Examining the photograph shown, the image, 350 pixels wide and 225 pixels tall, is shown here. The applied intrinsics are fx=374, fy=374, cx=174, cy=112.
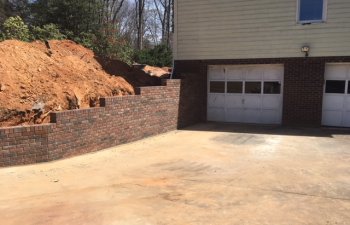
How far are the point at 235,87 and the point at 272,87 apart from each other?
156cm

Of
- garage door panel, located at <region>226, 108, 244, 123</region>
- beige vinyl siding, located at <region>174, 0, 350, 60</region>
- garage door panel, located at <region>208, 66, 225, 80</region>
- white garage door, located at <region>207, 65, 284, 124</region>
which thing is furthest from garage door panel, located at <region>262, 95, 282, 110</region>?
garage door panel, located at <region>208, 66, 225, 80</region>

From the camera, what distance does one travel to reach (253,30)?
48.1ft

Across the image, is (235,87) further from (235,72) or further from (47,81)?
(47,81)

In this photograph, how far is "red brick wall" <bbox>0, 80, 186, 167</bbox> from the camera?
8141 mm

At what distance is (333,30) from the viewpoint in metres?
13.4

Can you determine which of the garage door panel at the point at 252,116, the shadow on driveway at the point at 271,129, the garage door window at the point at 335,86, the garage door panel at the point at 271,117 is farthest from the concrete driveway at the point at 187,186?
the garage door panel at the point at 252,116

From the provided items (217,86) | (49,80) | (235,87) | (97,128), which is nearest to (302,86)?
(235,87)

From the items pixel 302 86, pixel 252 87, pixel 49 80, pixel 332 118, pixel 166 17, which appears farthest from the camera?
pixel 166 17

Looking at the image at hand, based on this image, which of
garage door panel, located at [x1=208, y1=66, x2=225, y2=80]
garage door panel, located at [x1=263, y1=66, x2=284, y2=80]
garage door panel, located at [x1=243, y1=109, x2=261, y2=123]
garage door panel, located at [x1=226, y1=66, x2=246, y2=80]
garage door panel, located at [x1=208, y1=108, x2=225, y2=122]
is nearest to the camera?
garage door panel, located at [x1=263, y1=66, x2=284, y2=80]

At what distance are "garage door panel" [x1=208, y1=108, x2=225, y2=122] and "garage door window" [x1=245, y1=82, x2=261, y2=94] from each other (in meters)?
1.38

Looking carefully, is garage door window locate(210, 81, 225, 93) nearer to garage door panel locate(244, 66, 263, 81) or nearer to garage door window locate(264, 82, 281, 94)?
garage door panel locate(244, 66, 263, 81)

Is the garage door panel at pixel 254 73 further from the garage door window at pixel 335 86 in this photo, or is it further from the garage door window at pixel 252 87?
the garage door window at pixel 335 86

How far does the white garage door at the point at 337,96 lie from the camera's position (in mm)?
13984

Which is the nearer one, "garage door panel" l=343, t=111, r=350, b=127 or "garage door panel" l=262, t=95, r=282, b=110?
"garage door panel" l=343, t=111, r=350, b=127
